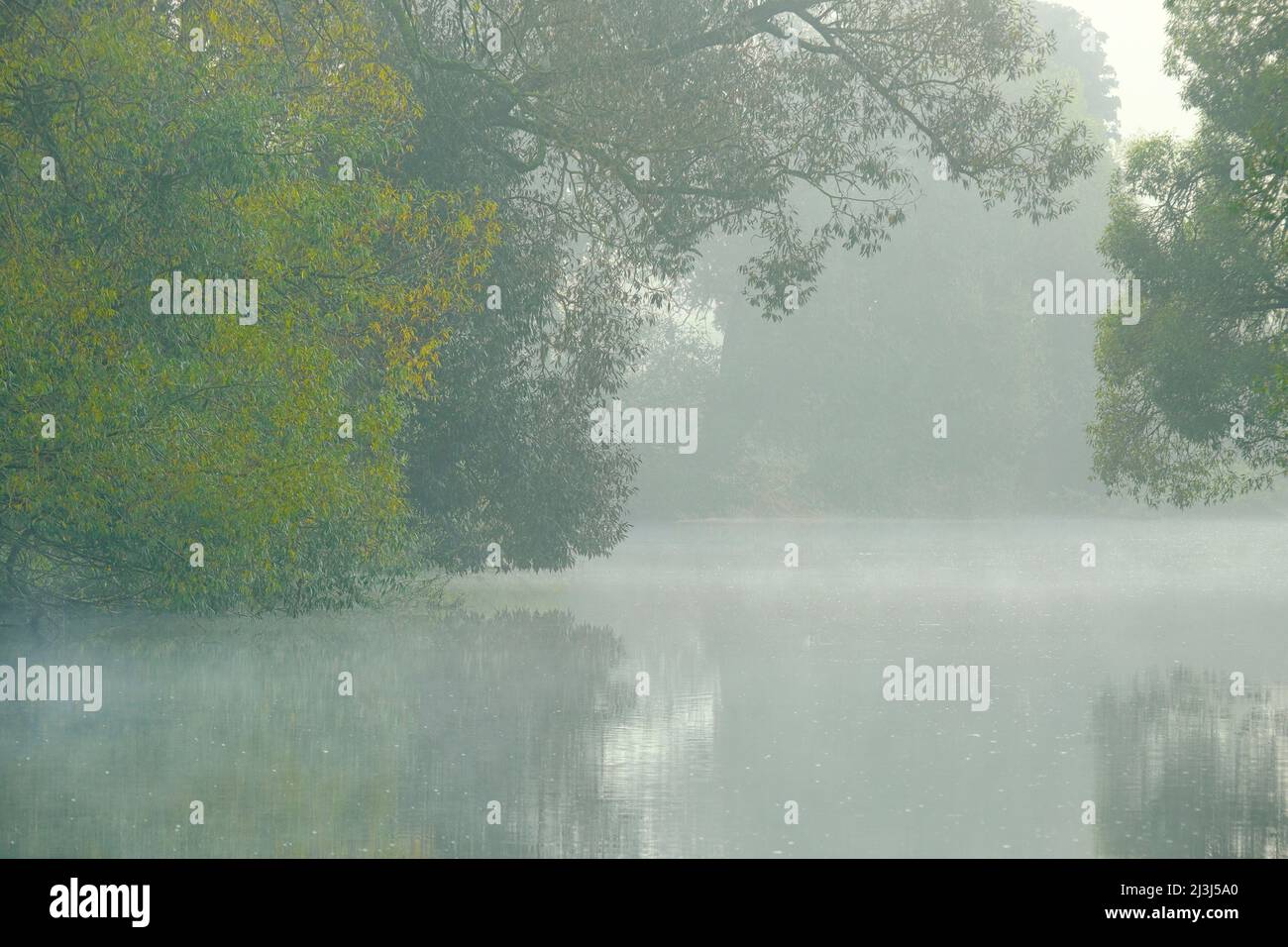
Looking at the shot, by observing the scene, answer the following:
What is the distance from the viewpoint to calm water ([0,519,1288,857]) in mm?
11320

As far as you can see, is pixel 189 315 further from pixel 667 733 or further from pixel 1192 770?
pixel 1192 770

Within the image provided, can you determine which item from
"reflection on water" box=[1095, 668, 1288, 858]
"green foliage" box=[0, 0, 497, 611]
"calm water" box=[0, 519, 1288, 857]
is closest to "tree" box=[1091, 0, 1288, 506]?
"calm water" box=[0, 519, 1288, 857]

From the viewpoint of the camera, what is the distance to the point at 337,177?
2181 centimetres

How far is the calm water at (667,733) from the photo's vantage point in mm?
11320

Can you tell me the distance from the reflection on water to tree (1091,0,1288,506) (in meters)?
10.5

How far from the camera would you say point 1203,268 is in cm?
2917

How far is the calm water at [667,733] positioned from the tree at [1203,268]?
3002 mm

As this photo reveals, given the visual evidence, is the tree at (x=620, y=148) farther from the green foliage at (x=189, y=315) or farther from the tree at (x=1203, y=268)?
the tree at (x=1203, y=268)

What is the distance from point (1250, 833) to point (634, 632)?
14.4 meters

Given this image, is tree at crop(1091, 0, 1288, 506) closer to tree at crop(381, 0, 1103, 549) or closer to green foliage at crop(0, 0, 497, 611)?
tree at crop(381, 0, 1103, 549)

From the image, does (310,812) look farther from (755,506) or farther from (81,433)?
(755,506)

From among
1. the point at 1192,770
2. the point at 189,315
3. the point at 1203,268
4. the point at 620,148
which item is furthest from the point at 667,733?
the point at 1203,268

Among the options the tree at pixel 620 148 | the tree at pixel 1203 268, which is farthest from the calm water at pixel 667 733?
the tree at pixel 1203 268

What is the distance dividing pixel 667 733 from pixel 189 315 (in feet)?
24.3
